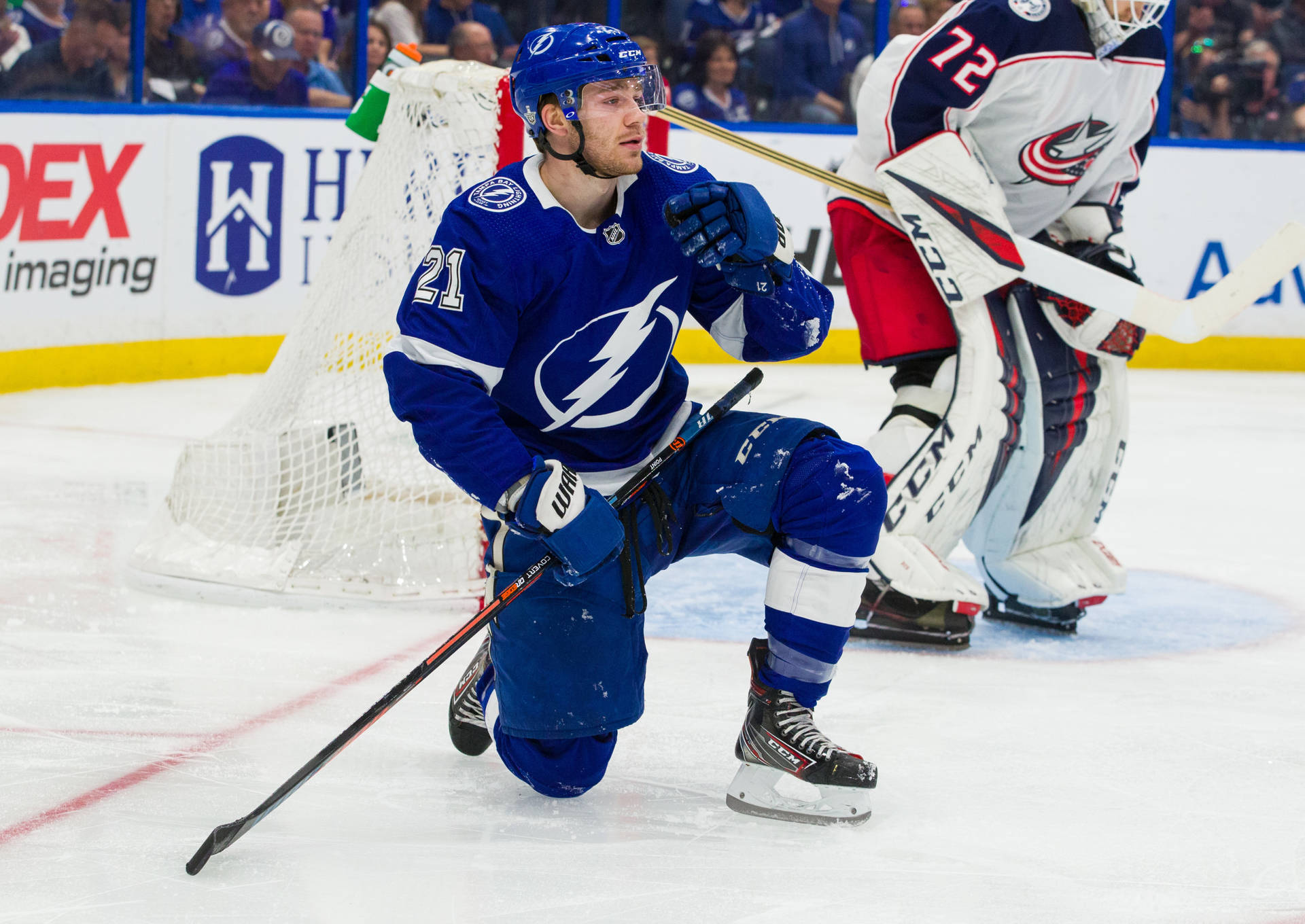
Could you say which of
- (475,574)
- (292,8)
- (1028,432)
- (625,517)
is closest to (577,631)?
(625,517)

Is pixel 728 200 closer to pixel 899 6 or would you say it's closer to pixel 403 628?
pixel 403 628

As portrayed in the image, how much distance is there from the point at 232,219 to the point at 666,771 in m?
4.02

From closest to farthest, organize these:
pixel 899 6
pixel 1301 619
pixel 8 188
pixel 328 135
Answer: pixel 1301 619 → pixel 8 188 → pixel 328 135 → pixel 899 6

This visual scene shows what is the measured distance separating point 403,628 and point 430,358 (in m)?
1.11

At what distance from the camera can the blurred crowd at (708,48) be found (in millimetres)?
6027

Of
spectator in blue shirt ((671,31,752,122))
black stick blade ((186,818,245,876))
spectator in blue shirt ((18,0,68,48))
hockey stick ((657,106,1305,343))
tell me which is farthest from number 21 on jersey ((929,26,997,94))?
spectator in blue shirt ((671,31,752,122))

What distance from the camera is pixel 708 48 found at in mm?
6859

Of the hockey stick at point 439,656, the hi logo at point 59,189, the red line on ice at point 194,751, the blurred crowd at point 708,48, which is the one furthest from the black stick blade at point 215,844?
the blurred crowd at point 708,48

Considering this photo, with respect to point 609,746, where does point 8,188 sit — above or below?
below

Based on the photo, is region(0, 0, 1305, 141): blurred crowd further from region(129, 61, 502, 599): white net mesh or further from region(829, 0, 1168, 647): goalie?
region(829, 0, 1168, 647): goalie

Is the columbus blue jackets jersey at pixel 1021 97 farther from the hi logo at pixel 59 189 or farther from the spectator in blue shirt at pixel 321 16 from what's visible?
the spectator in blue shirt at pixel 321 16

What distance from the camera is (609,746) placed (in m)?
2.10

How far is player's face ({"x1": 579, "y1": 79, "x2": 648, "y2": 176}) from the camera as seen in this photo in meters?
1.98

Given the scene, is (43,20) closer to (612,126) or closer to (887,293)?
(887,293)
